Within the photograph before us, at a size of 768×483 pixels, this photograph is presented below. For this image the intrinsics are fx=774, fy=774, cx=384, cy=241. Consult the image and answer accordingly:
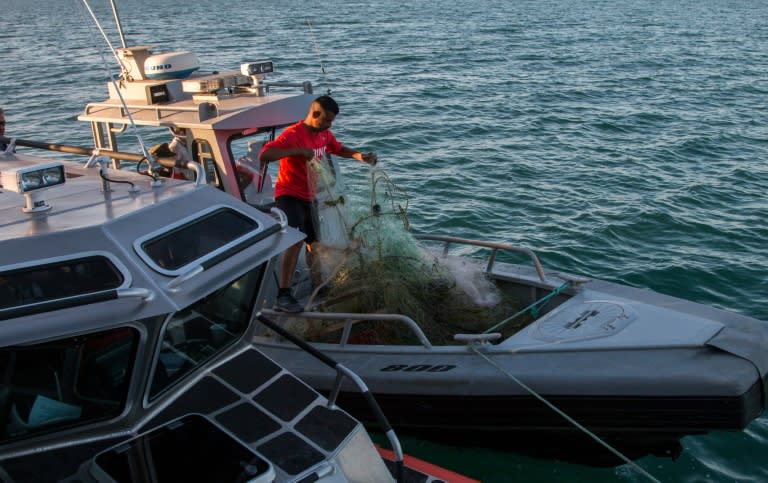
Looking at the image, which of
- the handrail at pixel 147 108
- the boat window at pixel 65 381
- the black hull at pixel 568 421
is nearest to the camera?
the boat window at pixel 65 381

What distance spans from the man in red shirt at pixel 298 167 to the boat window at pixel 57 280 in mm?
2644

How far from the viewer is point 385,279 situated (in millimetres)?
6422

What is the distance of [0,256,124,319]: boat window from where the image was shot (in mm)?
3531

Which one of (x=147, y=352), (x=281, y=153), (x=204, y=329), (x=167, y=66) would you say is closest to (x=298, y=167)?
(x=281, y=153)

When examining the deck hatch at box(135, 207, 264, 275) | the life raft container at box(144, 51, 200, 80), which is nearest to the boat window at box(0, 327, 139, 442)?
the deck hatch at box(135, 207, 264, 275)

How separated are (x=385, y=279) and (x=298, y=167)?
4.03 feet

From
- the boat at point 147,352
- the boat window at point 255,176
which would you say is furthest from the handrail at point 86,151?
the boat window at point 255,176

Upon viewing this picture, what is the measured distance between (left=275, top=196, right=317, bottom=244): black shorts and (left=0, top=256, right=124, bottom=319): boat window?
299 cm

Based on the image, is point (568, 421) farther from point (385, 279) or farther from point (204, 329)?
point (204, 329)

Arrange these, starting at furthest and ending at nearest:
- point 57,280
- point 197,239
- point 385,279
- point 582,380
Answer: point 385,279 → point 582,380 → point 197,239 → point 57,280

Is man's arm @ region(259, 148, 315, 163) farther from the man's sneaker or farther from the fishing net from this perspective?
the man's sneaker

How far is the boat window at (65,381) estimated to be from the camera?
3.63 m

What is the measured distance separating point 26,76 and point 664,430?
23.8m

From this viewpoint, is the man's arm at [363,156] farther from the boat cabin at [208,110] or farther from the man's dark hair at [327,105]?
the boat cabin at [208,110]
